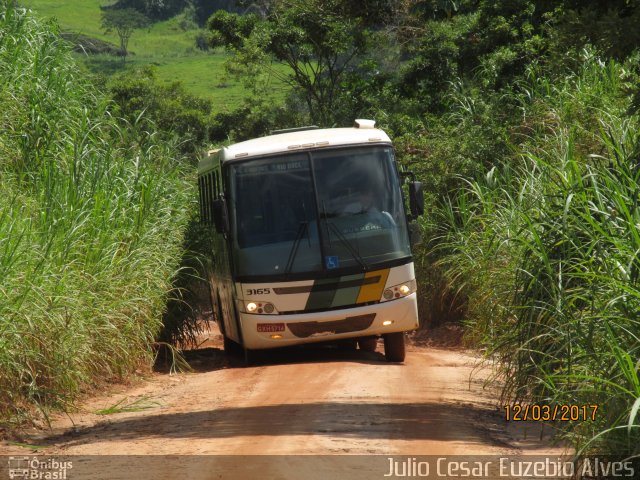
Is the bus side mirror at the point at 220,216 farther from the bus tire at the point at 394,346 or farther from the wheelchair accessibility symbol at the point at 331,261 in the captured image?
the bus tire at the point at 394,346

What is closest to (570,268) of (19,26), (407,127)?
(19,26)

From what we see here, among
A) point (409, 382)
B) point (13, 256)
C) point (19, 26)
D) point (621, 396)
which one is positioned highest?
point (19, 26)

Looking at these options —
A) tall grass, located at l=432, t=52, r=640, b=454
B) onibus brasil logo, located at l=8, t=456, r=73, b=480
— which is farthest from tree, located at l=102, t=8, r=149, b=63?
onibus brasil logo, located at l=8, t=456, r=73, b=480

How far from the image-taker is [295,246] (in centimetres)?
1364

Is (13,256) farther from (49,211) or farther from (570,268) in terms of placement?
(570,268)

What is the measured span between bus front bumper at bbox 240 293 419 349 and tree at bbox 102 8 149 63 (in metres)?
88.5

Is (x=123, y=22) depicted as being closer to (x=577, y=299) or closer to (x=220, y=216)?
(x=220, y=216)

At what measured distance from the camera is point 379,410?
9.38 metres

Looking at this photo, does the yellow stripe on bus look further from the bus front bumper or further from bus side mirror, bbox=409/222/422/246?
bus side mirror, bbox=409/222/422/246

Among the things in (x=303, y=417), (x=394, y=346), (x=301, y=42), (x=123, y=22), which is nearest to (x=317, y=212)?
(x=394, y=346)

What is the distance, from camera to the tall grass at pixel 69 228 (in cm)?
962

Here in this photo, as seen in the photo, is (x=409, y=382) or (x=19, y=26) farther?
(x=19, y=26)

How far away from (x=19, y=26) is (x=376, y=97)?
14.2m

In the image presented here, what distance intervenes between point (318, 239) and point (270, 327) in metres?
1.19
